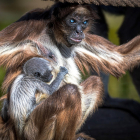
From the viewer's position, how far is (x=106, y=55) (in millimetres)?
5738

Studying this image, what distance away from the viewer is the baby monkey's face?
180 inches

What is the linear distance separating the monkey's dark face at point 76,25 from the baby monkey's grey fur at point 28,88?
68cm

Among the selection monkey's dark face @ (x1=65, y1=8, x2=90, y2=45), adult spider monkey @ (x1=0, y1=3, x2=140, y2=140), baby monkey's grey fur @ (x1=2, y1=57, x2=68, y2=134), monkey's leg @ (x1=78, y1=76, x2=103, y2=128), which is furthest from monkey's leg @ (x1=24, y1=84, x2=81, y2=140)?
monkey's dark face @ (x1=65, y1=8, x2=90, y2=45)

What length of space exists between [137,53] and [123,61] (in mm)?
310

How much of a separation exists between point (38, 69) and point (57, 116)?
80cm

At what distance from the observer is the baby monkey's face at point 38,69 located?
4.56 metres

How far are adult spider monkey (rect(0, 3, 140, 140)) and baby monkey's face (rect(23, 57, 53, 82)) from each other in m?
0.18

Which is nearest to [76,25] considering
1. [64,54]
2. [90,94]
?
[64,54]

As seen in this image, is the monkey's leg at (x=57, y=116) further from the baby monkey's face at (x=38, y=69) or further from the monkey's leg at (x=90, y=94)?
the monkey's leg at (x=90, y=94)

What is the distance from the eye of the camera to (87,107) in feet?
17.4

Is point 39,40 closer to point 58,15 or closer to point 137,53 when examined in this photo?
point 58,15

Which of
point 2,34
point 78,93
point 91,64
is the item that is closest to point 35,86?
point 78,93

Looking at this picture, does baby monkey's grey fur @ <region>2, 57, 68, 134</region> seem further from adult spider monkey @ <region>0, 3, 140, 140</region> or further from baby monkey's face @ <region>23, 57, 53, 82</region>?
adult spider monkey @ <region>0, 3, 140, 140</region>

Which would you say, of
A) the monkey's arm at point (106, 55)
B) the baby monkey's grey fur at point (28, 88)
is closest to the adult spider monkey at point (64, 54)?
the monkey's arm at point (106, 55)
